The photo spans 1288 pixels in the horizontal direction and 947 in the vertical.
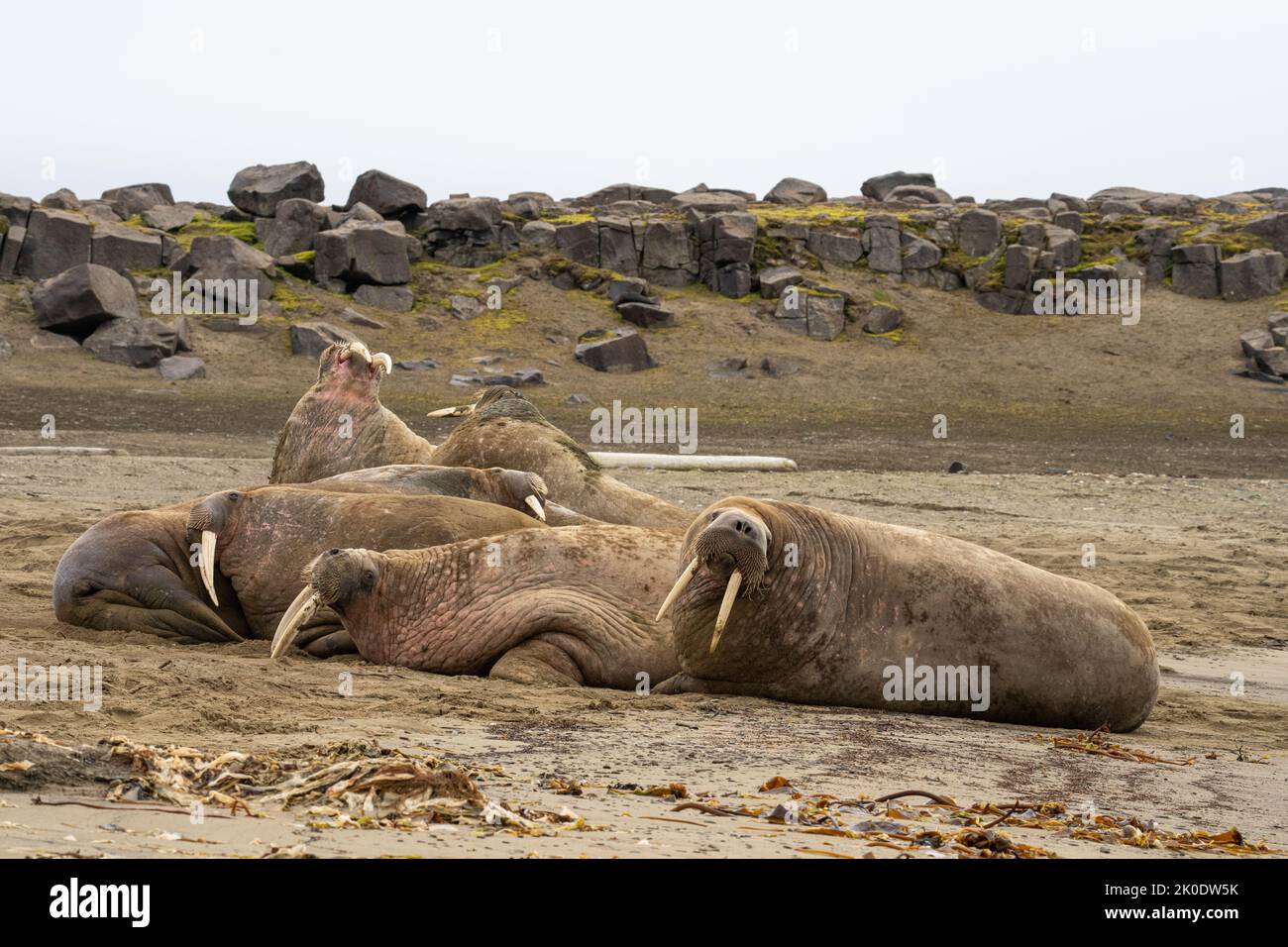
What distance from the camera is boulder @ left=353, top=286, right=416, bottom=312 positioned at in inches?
1517

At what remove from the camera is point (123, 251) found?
37.2m

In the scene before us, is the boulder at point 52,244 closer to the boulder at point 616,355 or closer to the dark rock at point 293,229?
the dark rock at point 293,229

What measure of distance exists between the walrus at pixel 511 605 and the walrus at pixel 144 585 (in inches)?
32.9

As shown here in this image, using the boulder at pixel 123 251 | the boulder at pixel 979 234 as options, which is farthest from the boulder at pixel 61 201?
the boulder at pixel 979 234

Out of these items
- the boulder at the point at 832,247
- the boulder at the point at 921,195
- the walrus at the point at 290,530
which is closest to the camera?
the walrus at the point at 290,530

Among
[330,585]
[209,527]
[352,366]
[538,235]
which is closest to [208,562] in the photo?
[209,527]

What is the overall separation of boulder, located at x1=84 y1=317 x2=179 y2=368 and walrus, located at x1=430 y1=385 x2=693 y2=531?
71.4 ft

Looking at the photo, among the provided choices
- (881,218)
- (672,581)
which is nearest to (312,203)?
(881,218)

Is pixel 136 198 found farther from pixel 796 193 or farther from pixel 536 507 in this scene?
pixel 536 507

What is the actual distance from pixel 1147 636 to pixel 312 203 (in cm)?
3677

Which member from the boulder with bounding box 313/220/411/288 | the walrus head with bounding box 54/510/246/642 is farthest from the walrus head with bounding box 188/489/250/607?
the boulder with bounding box 313/220/411/288

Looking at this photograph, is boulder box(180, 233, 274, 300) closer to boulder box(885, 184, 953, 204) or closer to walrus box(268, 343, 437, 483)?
walrus box(268, 343, 437, 483)

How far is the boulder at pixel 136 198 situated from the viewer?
144ft
